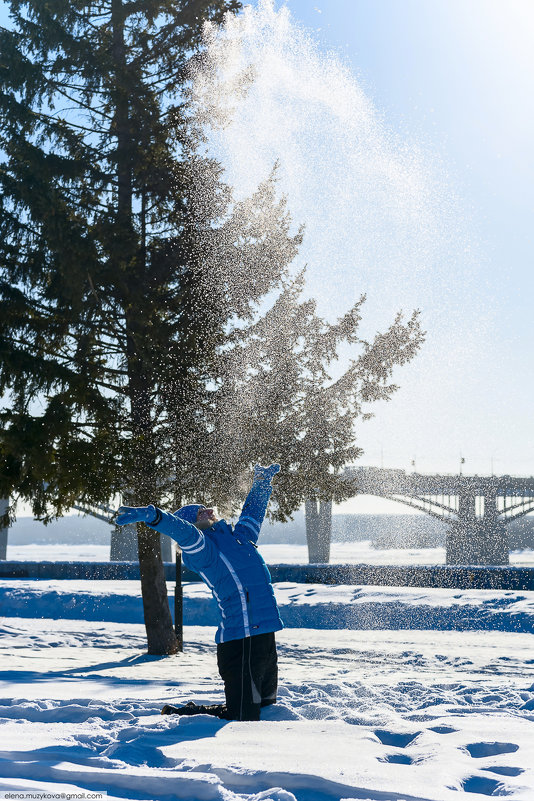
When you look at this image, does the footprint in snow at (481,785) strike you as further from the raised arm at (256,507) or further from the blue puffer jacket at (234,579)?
the raised arm at (256,507)

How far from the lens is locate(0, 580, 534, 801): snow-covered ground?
3199 millimetres

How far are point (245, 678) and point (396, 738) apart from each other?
1.18 meters

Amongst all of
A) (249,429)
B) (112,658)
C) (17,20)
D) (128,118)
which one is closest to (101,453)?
(249,429)

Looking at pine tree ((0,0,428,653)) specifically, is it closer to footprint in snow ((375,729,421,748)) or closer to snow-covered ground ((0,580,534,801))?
snow-covered ground ((0,580,534,801))

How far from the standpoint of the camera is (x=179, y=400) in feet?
35.4

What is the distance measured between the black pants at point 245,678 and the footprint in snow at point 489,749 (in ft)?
5.07

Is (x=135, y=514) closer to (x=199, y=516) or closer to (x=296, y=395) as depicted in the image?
(x=199, y=516)

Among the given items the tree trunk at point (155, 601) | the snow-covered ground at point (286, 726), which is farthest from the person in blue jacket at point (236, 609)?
the tree trunk at point (155, 601)

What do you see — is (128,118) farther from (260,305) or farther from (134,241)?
(260,305)

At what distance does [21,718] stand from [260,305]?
7810 millimetres

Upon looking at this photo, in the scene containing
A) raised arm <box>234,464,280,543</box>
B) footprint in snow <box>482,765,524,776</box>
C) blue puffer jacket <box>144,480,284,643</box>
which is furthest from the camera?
raised arm <box>234,464,280,543</box>

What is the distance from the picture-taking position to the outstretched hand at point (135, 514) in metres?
4.69

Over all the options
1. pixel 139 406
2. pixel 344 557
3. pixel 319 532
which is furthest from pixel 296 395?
pixel 344 557

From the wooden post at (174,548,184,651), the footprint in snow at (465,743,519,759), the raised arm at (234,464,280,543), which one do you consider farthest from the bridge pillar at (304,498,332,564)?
the footprint in snow at (465,743,519,759)
